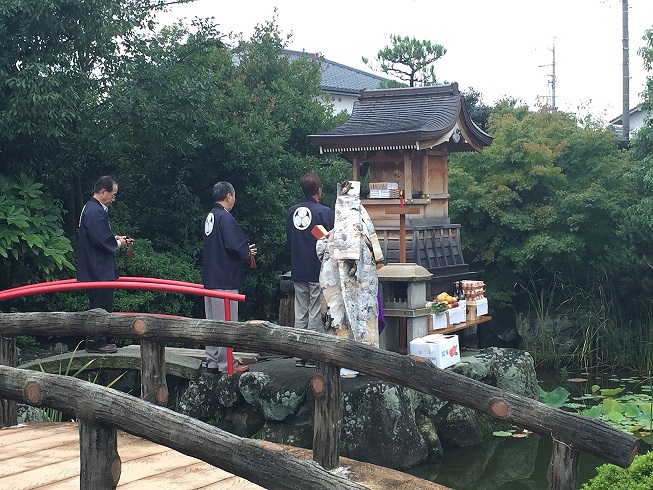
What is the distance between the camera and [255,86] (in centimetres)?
1486

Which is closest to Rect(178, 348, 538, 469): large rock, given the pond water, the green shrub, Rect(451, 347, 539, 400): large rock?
the pond water

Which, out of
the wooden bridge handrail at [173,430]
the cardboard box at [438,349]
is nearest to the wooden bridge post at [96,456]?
the wooden bridge handrail at [173,430]

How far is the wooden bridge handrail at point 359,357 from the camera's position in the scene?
3.29 meters

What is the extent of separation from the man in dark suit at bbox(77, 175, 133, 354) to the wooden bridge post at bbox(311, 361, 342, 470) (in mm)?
3780

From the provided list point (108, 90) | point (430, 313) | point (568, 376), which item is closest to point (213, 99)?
point (108, 90)

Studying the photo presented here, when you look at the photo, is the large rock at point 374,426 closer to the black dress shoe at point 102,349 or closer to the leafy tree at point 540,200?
the black dress shoe at point 102,349

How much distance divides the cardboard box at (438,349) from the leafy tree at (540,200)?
4894 mm

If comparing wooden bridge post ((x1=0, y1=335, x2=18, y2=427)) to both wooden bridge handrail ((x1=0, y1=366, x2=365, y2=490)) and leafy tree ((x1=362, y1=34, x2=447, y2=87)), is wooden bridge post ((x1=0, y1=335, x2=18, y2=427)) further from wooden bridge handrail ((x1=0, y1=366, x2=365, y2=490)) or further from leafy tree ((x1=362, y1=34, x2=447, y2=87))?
leafy tree ((x1=362, y1=34, x2=447, y2=87))

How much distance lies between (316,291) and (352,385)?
0.97 m

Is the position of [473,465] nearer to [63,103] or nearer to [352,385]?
[352,385]

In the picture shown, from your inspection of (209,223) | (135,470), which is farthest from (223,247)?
(135,470)

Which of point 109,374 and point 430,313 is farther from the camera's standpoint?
point 430,313

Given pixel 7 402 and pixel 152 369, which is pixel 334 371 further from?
pixel 7 402

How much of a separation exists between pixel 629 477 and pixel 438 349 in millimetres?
5302
